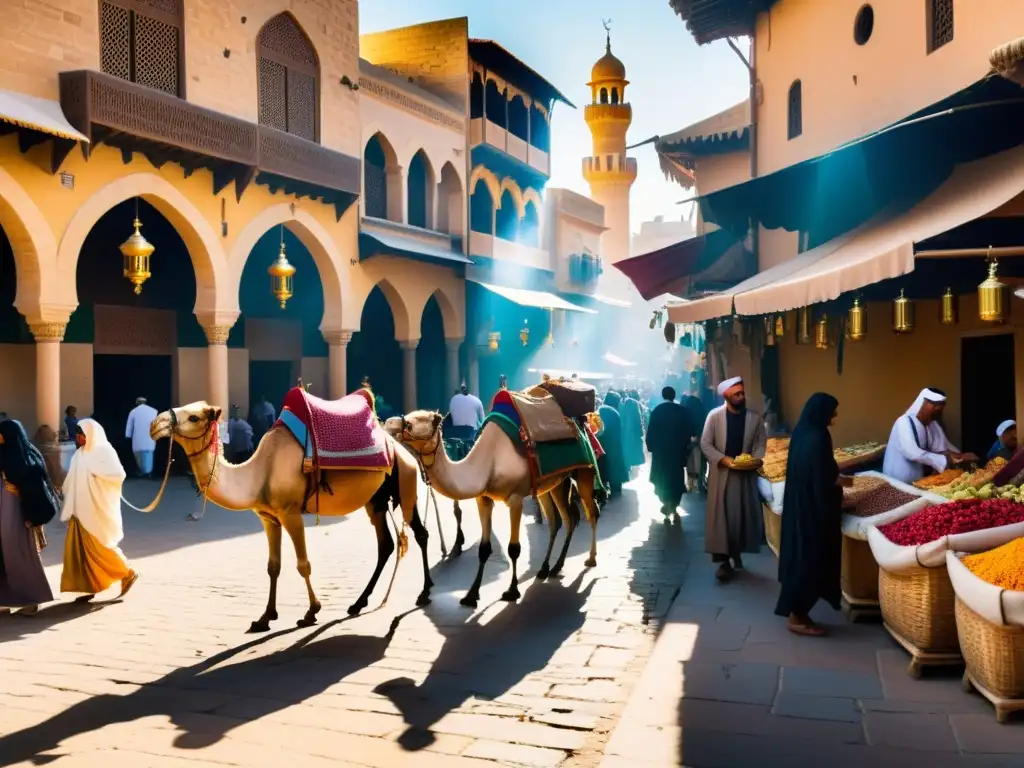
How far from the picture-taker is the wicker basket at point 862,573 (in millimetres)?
6816

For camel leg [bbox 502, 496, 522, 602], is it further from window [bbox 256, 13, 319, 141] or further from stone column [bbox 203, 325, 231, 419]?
window [bbox 256, 13, 319, 141]

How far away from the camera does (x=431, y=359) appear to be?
2667cm

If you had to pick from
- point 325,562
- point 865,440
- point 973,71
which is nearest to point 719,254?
point 865,440

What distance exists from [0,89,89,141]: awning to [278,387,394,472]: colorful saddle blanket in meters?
6.90

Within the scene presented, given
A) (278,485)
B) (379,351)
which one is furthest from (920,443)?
(379,351)

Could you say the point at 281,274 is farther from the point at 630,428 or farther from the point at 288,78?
the point at 630,428

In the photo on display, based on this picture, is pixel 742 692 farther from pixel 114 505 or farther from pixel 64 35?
pixel 64 35

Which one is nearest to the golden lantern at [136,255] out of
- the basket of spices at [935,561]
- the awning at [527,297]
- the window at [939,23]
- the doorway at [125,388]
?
the doorway at [125,388]

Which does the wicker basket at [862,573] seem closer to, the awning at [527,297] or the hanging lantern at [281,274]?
the hanging lantern at [281,274]

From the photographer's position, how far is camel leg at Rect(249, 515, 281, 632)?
22.6 feet

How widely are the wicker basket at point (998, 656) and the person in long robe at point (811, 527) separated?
1559 mm

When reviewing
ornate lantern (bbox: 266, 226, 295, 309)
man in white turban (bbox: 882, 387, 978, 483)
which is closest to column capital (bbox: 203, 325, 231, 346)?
ornate lantern (bbox: 266, 226, 295, 309)

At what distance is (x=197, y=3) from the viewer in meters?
15.5

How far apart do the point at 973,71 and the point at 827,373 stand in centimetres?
468
